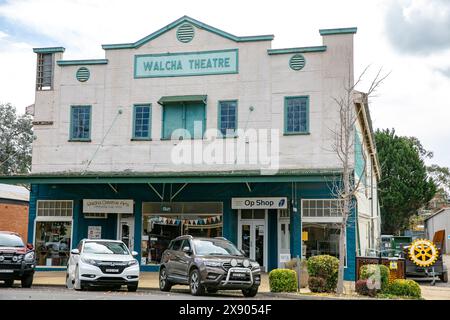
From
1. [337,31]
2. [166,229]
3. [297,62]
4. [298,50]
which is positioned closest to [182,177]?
[166,229]

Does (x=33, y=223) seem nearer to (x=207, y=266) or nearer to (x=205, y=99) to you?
(x=205, y=99)

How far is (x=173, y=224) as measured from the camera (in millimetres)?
26953

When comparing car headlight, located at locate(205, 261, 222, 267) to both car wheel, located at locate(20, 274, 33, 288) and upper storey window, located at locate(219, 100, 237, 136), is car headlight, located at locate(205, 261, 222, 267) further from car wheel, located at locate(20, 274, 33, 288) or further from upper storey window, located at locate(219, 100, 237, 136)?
upper storey window, located at locate(219, 100, 237, 136)

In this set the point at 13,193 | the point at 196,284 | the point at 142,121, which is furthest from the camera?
the point at 13,193

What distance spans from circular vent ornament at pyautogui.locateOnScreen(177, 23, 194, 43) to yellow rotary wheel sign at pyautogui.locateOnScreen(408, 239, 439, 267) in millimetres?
13338

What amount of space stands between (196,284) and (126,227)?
11965mm

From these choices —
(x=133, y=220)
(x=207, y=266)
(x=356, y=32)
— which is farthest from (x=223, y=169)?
(x=207, y=266)

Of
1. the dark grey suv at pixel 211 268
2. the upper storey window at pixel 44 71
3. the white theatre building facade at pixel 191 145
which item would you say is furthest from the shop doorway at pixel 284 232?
the upper storey window at pixel 44 71

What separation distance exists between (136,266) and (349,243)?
396 inches

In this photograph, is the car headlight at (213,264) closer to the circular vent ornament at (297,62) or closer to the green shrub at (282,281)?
the green shrub at (282,281)

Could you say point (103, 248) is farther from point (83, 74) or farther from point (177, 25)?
point (177, 25)

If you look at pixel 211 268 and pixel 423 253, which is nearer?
pixel 211 268

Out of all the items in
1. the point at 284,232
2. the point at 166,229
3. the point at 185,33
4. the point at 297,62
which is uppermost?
the point at 185,33

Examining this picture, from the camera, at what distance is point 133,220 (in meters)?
27.4
